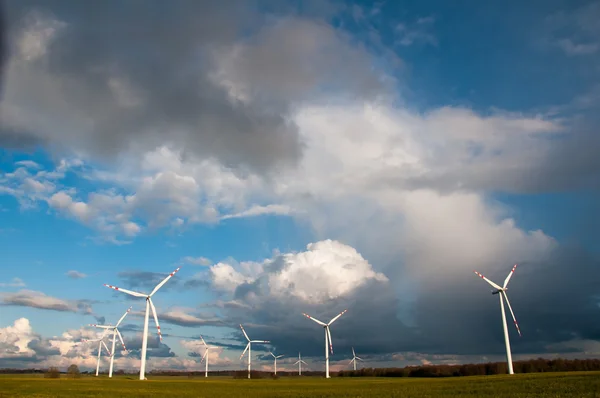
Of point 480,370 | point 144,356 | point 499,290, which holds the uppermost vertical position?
point 499,290

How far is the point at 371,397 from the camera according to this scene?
165ft

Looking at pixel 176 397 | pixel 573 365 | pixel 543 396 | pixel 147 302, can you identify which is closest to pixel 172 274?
pixel 147 302

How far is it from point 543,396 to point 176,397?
44456 millimetres

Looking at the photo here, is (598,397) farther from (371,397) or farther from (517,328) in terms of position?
(517,328)

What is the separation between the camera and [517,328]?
125 m

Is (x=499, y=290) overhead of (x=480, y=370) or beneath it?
overhead

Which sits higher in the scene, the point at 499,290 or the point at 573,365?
the point at 499,290

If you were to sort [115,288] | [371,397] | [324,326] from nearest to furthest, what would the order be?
[371,397] → [115,288] → [324,326]

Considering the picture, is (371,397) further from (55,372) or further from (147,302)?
(55,372)

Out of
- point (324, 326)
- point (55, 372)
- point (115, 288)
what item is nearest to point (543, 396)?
point (115, 288)

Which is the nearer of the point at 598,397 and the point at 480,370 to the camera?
the point at 598,397

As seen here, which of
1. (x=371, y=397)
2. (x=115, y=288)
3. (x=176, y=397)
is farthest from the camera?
(x=115, y=288)

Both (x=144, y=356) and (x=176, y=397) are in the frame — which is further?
(x=144, y=356)

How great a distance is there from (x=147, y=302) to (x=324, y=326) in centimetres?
7787
